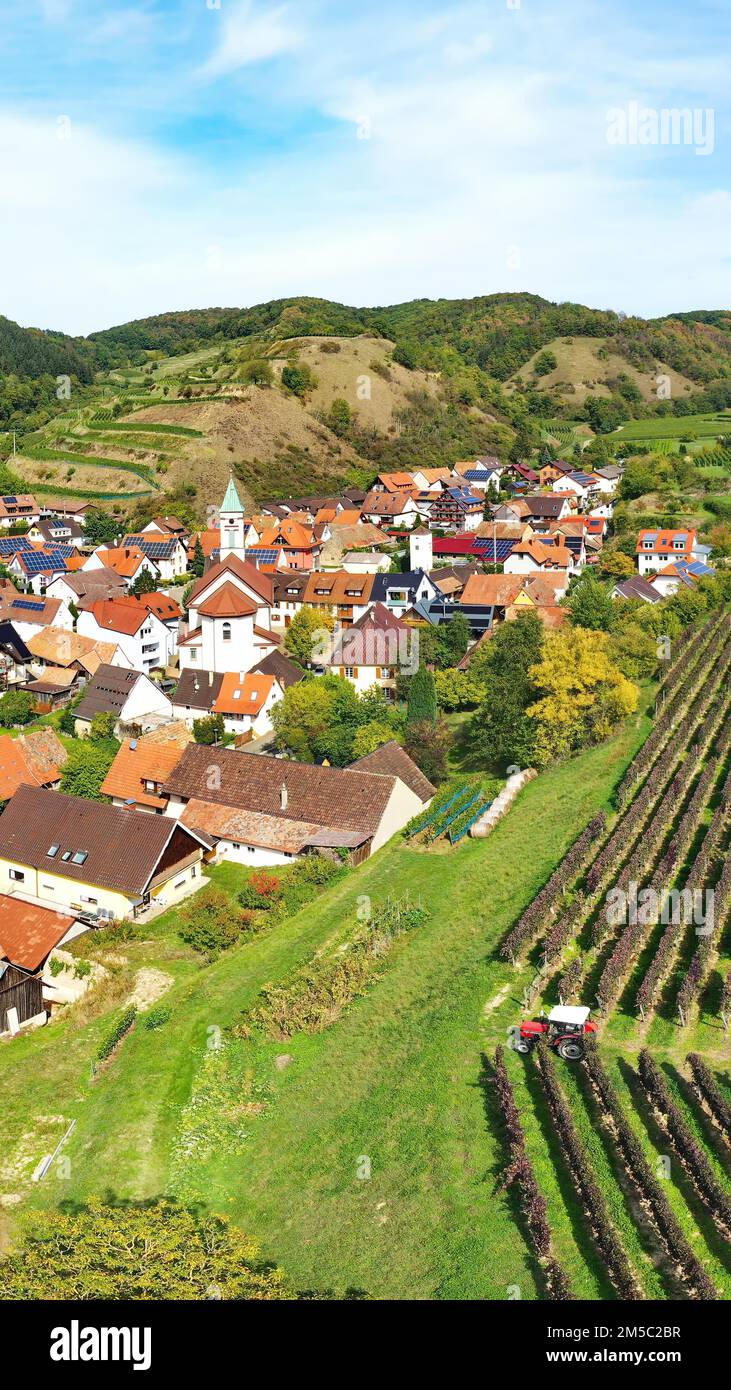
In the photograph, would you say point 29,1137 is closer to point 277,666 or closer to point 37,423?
point 277,666

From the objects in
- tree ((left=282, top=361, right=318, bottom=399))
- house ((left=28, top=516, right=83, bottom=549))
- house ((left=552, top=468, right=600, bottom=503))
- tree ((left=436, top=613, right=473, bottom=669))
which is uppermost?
tree ((left=282, top=361, right=318, bottom=399))

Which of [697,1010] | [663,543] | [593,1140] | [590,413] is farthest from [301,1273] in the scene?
[590,413]

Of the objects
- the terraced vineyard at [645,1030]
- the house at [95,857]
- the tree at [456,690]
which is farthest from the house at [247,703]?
the terraced vineyard at [645,1030]

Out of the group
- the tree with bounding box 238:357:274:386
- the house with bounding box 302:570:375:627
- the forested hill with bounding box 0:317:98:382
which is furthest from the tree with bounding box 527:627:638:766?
the forested hill with bounding box 0:317:98:382

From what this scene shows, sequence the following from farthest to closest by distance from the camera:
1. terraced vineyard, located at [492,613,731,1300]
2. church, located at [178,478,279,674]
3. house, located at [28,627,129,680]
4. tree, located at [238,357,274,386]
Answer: tree, located at [238,357,274,386]
house, located at [28,627,129,680]
church, located at [178,478,279,674]
terraced vineyard, located at [492,613,731,1300]

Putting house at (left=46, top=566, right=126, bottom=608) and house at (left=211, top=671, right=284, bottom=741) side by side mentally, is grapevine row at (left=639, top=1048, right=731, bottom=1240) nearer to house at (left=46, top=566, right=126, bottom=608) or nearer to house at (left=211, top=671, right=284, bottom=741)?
house at (left=211, top=671, right=284, bottom=741)

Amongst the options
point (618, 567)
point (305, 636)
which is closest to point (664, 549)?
point (618, 567)

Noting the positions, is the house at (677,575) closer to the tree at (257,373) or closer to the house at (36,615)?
the house at (36,615)
